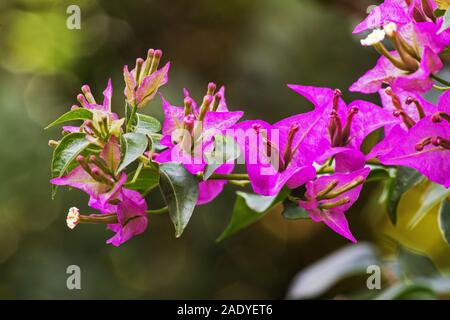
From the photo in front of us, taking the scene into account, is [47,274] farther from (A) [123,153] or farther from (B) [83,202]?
(A) [123,153]

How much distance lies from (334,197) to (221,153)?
10 centimetres

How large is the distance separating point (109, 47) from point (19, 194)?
1.91 ft

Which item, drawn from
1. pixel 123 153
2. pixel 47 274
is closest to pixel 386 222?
pixel 47 274

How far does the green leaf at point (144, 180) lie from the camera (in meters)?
0.53

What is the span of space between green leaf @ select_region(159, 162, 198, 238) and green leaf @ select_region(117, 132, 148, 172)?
3 centimetres

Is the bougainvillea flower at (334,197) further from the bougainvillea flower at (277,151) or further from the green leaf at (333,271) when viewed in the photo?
the green leaf at (333,271)

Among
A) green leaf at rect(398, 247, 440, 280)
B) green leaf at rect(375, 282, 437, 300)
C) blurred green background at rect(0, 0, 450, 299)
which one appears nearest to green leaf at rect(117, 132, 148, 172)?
green leaf at rect(375, 282, 437, 300)

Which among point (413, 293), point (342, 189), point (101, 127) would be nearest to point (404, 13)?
point (342, 189)

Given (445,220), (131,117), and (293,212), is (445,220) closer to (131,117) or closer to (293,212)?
(293,212)

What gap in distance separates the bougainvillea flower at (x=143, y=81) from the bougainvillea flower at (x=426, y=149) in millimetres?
179

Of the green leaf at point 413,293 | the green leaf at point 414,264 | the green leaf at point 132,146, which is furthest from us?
the green leaf at point 414,264

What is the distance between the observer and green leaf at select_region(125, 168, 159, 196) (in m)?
0.53

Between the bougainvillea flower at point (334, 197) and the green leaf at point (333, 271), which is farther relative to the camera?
the green leaf at point (333, 271)

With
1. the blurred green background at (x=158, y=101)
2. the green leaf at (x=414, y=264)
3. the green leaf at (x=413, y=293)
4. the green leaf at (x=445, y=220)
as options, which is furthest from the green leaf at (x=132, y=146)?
the blurred green background at (x=158, y=101)
